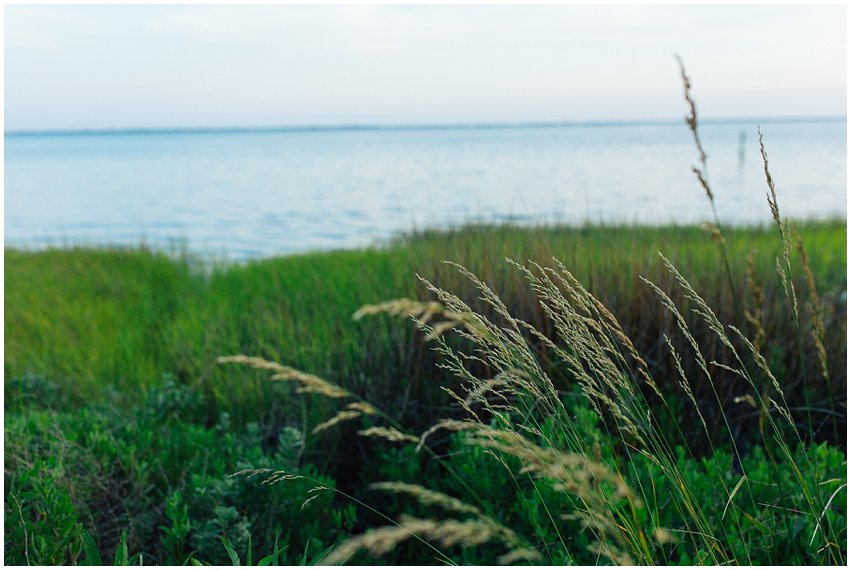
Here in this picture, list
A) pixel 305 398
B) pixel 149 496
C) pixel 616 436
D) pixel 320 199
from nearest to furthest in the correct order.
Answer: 1. pixel 149 496
2. pixel 616 436
3. pixel 305 398
4. pixel 320 199

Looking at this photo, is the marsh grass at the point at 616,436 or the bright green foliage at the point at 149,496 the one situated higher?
the marsh grass at the point at 616,436

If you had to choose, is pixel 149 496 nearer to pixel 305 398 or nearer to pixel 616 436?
pixel 305 398

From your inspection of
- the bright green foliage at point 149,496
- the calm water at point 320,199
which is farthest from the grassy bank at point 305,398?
the calm water at point 320,199

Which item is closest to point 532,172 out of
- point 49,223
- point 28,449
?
point 49,223

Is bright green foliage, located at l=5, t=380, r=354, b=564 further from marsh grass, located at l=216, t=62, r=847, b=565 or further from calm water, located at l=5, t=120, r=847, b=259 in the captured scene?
calm water, located at l=5, t=120, r=847, b=259

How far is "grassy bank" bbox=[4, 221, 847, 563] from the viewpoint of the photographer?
8.05ft

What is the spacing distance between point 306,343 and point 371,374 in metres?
0.82

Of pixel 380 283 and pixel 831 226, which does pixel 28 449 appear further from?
pixel 831 226

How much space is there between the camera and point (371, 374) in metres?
3.59

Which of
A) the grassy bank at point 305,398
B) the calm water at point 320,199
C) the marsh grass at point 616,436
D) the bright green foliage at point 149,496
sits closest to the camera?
the marsh grass at point 616,436

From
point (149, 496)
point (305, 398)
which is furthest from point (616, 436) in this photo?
point (149, 496)

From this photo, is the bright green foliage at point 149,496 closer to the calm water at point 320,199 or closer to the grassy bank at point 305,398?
the grassy bank at point 305,398

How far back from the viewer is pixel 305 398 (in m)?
3.65

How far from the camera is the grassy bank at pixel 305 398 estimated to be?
2455mm
